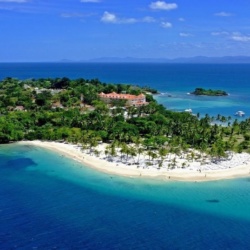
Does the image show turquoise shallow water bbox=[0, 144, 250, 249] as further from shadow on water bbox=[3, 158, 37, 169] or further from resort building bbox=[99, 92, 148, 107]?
resort building bbox=[99, 92, 148, 107]

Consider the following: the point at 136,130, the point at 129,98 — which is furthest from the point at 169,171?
the point at 129,98

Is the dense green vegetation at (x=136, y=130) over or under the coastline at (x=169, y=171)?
over

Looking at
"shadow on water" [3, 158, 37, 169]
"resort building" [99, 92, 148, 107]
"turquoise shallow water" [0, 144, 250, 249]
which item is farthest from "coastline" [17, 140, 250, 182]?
"resort building" [99, 92, 148, 107]

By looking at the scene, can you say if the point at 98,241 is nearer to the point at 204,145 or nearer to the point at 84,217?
the point at 84,217

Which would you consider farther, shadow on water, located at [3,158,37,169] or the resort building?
the resort building

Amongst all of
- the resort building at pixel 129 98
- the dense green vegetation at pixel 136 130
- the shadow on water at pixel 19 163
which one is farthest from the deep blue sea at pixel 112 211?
the resort building at pixel 129 98

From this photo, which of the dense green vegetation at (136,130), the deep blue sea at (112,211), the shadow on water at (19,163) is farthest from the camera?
the dense green vegetation at (136,130)

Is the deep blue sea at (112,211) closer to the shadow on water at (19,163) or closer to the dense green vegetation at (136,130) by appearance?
the shadow on water at (19,163)
